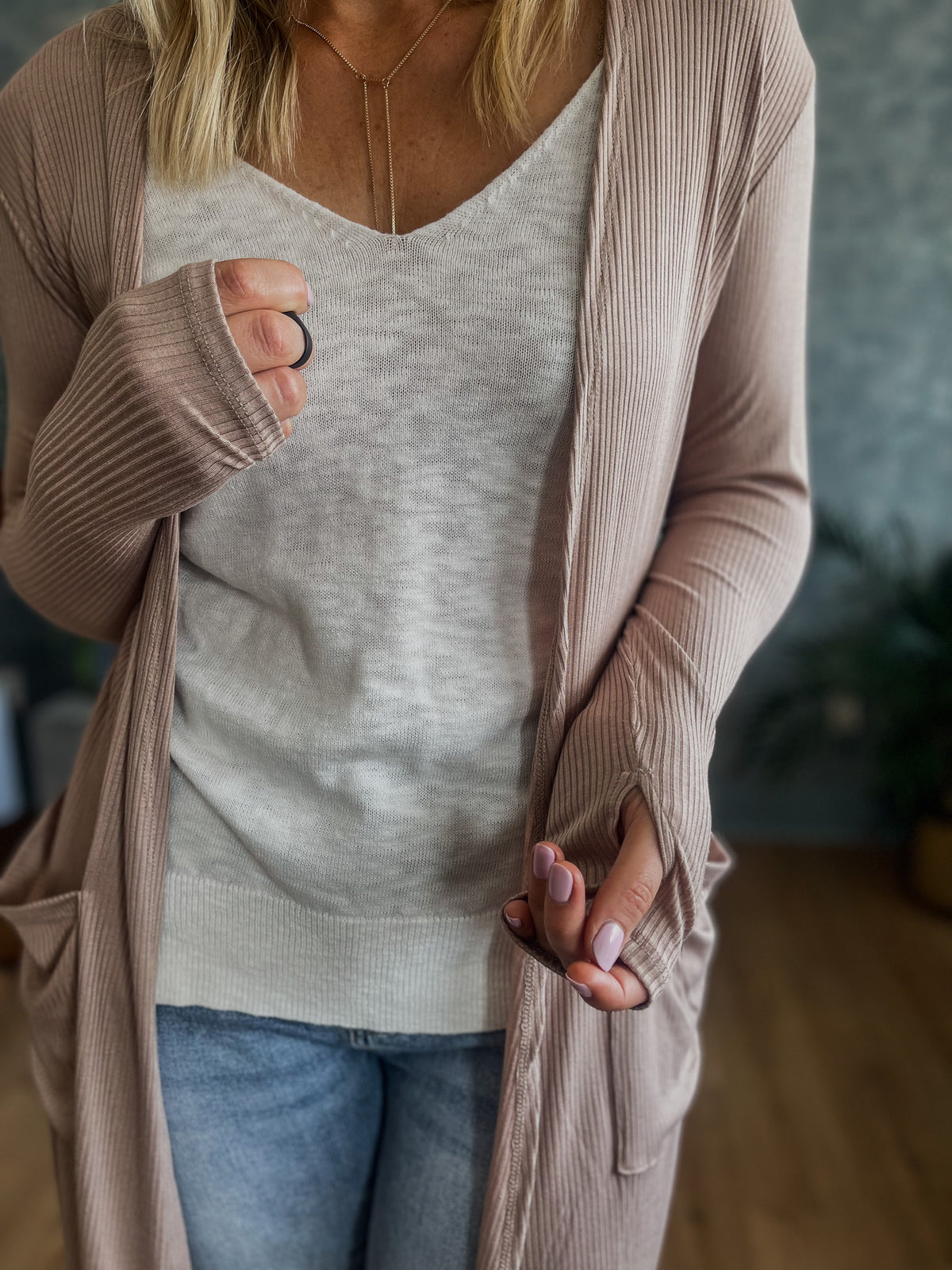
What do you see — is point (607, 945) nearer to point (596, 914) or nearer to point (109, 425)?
point (596, 914)

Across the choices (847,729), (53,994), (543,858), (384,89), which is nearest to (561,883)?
(543,858)

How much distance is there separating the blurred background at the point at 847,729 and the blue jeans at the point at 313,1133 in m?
1.13

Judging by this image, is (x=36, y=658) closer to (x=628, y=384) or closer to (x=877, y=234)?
(x=877, y=234)

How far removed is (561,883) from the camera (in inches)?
21.1

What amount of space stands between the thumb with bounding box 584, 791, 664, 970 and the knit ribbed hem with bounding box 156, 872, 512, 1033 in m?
0.20

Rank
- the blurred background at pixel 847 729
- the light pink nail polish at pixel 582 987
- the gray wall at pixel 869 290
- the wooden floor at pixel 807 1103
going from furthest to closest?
the gray wall at pixel 869 290, the blurred background at pixel 847 729, the wooden floor at pixel 807 1103, the light pink nail polish at pixel 582 987

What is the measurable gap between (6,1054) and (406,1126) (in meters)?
1.50

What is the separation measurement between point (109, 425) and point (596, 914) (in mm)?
376

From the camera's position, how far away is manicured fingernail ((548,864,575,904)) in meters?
0.53

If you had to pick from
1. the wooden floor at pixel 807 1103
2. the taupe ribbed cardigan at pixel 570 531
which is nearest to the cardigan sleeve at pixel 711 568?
the taupe ribbed cardigan at pixel 570 531

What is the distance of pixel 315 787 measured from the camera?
0.73 m

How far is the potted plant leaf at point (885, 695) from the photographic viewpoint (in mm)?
2496

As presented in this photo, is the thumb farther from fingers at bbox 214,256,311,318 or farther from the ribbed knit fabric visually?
fingers at bbox 214,256,311,318

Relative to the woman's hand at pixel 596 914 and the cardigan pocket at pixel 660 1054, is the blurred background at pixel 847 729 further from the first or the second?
the woman's hand at pixel 596 914
